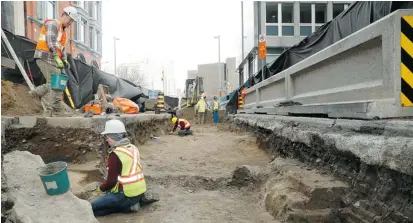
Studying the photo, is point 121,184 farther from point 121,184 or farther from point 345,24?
point 345,24

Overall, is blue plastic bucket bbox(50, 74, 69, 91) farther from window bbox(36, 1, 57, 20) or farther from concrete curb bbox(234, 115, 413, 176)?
window bbox(36, 1, 57, 20)

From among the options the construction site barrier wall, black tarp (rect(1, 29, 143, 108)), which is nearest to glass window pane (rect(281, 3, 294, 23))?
black tarp (rect(1, 29, 143, 108))

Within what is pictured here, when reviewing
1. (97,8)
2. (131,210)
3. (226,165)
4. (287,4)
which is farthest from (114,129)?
(97,8)

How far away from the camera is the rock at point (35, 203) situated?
2469 millimetres

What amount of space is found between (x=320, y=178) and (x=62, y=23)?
533 centimetres

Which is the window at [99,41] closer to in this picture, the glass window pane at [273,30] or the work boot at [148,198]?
the glass window pane at [273,30]

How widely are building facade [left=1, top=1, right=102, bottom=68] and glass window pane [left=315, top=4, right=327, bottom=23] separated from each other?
56.6 ft

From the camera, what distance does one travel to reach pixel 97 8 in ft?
103

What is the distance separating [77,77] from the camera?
10141mm

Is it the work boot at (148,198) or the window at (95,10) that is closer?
the work boot at (148,198)

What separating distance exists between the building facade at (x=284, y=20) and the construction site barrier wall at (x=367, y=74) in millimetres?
19573

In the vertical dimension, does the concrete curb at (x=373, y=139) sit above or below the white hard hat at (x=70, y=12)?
below

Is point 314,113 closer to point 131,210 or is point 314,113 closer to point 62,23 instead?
point 131,210

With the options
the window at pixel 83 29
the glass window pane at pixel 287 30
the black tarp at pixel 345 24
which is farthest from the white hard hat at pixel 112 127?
the window at pixel 83 29
